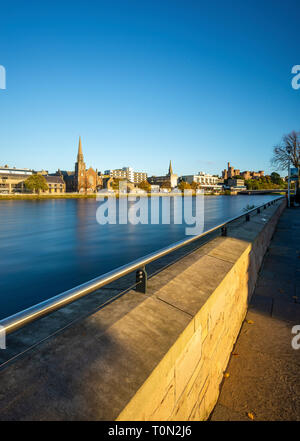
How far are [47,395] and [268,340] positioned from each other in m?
3.56

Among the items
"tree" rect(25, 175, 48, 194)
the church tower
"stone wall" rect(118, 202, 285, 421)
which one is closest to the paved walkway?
"stone wall" rect(118, 202, 285, 421)

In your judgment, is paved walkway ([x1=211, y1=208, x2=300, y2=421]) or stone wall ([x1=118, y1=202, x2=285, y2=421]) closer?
stone wall ([x1=118, y1=202, x2=285, y2=421])

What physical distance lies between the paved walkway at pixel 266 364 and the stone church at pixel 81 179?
12621 centimetres

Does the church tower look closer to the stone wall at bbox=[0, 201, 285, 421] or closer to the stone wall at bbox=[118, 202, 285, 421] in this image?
the stone wall at bbox=[118, 202, 285, 421]

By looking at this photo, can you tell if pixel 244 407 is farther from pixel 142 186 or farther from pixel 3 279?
pixel 142 186

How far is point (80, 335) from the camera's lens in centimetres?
200

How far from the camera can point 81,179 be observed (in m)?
128

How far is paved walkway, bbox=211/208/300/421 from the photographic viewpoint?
2701 millimetres

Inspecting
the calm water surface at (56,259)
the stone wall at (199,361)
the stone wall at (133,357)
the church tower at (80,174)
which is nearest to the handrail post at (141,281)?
the stone wall at (133,357)

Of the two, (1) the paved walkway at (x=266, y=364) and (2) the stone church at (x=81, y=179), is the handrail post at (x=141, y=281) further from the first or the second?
(2) the stone church at (x=81, y=179)

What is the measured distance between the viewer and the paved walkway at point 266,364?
2.70 m

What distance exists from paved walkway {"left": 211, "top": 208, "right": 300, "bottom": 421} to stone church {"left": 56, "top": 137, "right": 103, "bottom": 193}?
126m

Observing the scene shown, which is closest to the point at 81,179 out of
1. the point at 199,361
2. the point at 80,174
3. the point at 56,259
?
the point at 80,174
